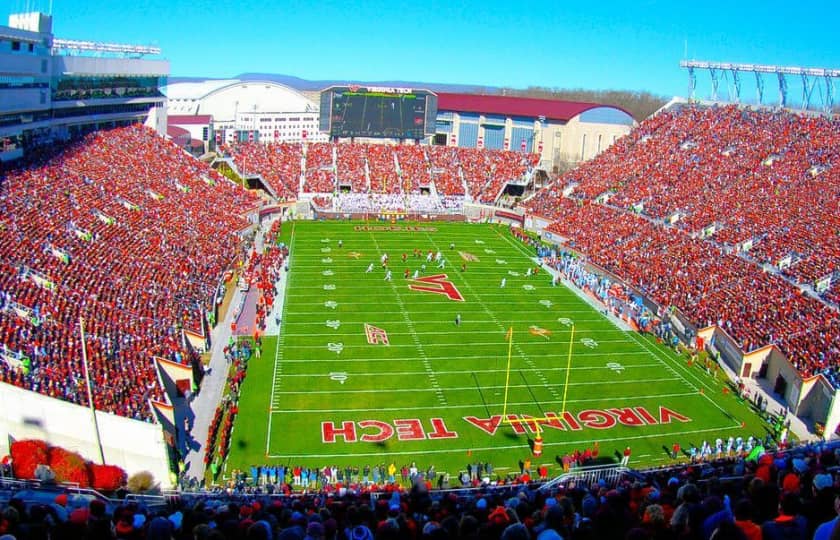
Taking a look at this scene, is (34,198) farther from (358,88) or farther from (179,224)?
(358,88)

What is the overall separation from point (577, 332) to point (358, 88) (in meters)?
37.8

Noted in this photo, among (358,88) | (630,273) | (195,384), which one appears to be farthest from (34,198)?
(358,88)

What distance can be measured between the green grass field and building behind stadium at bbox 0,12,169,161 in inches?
604

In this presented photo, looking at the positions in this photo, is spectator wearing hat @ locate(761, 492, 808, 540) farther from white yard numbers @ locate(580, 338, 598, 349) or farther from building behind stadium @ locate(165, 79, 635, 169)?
building behind stadium @ locate(165, 79, 635, 169)

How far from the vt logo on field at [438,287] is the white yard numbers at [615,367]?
27.3ft

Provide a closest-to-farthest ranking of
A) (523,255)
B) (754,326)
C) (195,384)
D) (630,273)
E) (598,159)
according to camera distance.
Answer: (195,384)
(754,326)
(630,273)
(523,255)
(598,159)

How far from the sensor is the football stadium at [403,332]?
9148mm

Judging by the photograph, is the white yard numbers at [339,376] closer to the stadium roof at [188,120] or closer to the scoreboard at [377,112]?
the scoreboard at [377,112]

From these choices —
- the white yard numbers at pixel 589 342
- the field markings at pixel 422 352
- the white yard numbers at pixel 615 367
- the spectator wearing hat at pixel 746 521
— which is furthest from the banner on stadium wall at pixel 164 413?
the spectator wearing hat at pixel 746 521

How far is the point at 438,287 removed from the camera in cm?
3347

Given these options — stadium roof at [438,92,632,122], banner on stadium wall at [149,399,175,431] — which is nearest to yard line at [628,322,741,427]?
banner on stadium wall at [149,399,175,431]

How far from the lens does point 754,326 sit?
26.4 meters

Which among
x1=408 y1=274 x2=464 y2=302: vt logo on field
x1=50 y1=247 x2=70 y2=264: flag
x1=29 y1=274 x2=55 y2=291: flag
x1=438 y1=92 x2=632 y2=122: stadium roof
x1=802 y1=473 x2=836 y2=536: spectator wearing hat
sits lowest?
x1=408 y1=274 x2=464 y2=302: vt logo on field

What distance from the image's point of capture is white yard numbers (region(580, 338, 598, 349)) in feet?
88.0
